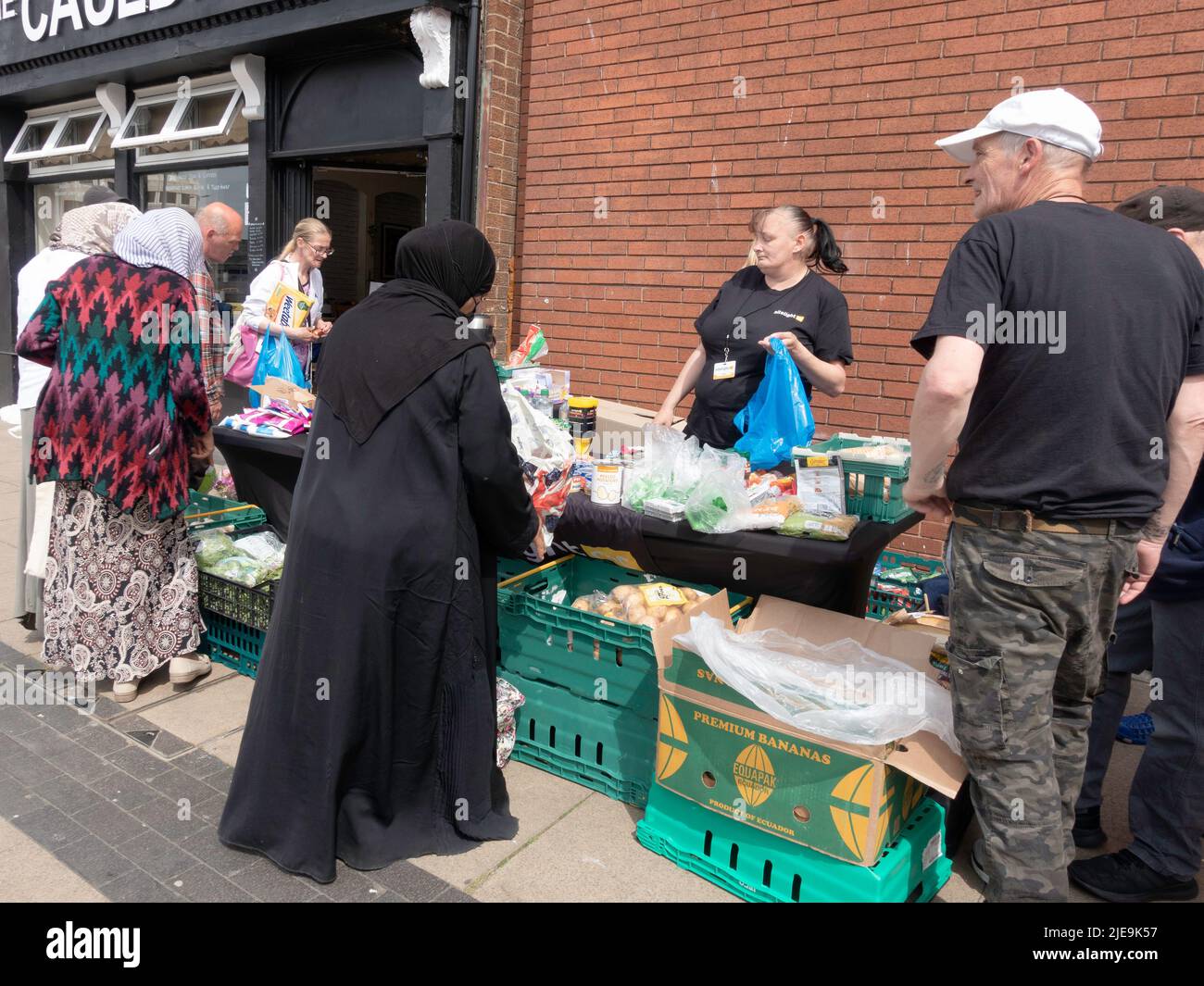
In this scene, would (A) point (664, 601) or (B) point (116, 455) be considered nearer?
(A) point (664, 601)

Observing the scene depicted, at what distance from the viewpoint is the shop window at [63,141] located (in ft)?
33.8

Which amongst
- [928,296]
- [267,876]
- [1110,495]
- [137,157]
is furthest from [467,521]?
[137,157]

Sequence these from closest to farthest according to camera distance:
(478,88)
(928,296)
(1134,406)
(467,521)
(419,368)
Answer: (1134,406)
(419,368)
(467,521)
(928,296)
(478,88)

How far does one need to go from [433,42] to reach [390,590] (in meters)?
5.24

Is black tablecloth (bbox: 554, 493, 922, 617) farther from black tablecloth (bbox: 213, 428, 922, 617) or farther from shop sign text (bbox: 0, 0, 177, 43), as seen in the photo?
shop sign text (bbox: 0, 0, 177, 43)

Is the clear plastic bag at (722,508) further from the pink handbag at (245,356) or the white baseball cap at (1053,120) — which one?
the pink handbag at (245,356)

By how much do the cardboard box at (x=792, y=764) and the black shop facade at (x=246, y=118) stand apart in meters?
4.90

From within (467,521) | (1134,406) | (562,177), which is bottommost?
(467,521)

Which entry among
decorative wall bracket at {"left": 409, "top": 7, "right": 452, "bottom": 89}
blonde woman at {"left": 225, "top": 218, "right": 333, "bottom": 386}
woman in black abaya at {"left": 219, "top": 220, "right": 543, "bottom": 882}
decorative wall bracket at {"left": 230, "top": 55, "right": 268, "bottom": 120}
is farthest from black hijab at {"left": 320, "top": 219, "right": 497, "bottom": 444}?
decorative wall bracket at {"left": 230, "top": 55, "right": 268, "bottom": 120}

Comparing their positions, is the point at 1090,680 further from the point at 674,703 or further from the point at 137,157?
the point at 137,157

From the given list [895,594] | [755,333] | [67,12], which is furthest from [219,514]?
[67,12]

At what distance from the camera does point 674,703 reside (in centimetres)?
281

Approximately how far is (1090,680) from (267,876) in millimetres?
2437

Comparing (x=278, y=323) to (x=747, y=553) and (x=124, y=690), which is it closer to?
(x=124, y=690)
